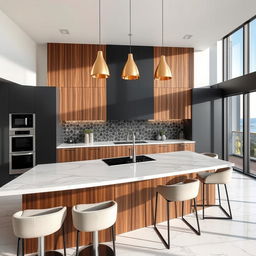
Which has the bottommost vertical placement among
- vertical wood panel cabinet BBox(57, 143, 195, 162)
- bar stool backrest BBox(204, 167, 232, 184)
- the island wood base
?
the island wood base

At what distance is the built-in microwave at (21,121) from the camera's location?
13.5 feet

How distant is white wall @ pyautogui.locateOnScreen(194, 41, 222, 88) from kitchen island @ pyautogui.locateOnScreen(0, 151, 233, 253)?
3392 millimetres

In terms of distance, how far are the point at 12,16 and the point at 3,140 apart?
2.32 metres

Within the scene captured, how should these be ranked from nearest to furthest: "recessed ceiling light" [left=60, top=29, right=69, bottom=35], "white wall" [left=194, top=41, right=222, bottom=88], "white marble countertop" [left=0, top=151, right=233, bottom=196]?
"white marble countertop" [left=0, top=151, right=233, bottom=196], "recessed ceiling light" [left=60, top=29, right=69, bottom=35], "white wall" [left=194, top=41, right=222, bottom=88]

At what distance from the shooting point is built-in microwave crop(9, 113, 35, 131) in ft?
13.5

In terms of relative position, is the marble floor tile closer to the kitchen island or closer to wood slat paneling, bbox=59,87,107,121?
the kitchen island

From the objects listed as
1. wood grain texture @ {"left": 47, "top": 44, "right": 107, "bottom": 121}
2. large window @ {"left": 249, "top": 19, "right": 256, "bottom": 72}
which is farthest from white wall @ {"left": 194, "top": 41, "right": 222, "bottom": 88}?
wood grain texture @ {"left": 47, "top": 44, "right": 107, "bottom": 121}

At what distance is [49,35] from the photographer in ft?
14.7

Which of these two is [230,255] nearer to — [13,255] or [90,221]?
[90,221]

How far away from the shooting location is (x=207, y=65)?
5.66 meters

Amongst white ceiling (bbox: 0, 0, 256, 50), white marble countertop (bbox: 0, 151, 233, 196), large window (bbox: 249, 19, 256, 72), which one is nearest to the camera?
white marble countertop (bbox: 0, 151, 233, 196)

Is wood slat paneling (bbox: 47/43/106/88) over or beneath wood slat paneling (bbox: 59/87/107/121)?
over

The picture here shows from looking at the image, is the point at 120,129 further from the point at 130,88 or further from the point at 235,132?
the point at 235,132

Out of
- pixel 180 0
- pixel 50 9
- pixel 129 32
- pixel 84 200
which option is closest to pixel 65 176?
pixel 84 200
